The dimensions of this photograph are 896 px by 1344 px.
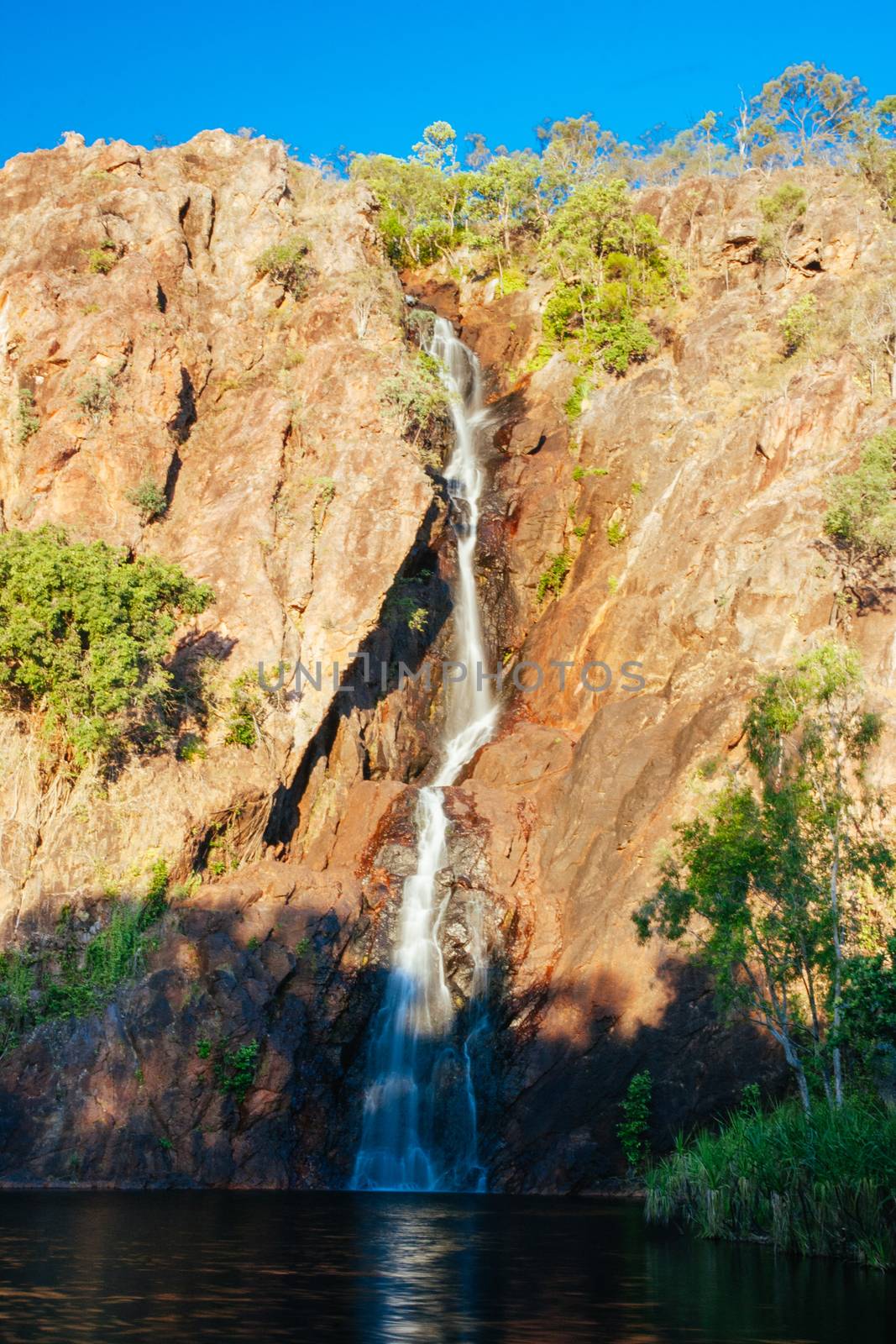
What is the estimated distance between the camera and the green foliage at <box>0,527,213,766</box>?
36.2m

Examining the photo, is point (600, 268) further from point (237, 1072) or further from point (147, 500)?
point (237, 1072)

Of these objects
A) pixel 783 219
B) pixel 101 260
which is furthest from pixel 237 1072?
pixel 783 219

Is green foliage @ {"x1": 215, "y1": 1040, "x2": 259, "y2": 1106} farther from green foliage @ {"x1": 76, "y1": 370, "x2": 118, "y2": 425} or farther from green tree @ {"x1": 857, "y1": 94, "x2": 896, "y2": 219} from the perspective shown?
green tree @ {"x1": 857, "y1": 94, "x2": 896, "y2": 219}

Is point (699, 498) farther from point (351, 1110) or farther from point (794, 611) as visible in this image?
point (351, 1110)

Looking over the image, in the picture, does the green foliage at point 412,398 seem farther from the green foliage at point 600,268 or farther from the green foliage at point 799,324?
the green foliage at point 799,324

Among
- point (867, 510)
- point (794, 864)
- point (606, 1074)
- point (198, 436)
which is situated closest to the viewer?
point (794, 864)

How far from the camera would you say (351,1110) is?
114 feet

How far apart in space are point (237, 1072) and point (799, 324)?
38.2 metres

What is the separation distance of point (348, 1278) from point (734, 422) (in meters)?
38.2

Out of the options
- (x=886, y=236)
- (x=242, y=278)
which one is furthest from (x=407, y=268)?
(x=886, y=236)

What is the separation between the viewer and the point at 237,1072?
33.7m

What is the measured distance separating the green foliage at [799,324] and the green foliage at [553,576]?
13481 mm

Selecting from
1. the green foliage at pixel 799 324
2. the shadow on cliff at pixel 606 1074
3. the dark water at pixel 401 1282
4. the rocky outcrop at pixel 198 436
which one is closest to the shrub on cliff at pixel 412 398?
the rocky outcrop at pixel 198 436

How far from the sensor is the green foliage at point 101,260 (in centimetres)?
4966
